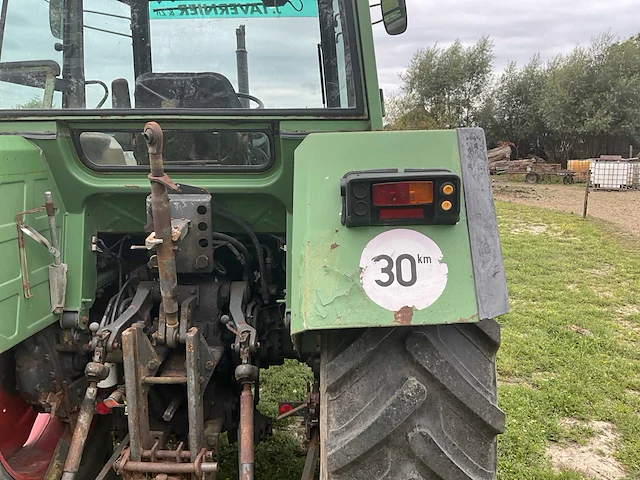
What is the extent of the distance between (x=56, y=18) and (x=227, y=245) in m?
1.14

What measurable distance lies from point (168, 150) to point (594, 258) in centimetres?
817

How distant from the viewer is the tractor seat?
91.4 inches

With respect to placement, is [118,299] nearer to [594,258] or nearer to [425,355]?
[425,355]

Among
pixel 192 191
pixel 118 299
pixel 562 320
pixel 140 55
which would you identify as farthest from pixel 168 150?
pixel 562 320

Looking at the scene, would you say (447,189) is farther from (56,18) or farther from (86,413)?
(56,18)

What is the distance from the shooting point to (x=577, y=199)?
58.7ft

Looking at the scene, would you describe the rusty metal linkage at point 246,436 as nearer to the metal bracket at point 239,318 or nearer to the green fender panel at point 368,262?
the metal bracket at point 239,318

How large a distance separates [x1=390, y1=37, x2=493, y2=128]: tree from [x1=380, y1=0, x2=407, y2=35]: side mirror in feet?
97.2

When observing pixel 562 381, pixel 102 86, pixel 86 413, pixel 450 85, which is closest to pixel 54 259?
pixel 86 413

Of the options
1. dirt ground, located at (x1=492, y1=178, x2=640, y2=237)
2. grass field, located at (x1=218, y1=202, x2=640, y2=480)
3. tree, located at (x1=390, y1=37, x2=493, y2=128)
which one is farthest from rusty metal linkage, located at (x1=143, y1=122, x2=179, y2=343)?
tree, located at (x1=390, y1=37, x2=493, y2=128)

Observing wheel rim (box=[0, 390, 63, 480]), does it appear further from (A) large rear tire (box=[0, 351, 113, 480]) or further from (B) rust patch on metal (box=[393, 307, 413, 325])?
(B) rust patch on metal (box=[393, 307, 413, 325])

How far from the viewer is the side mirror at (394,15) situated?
7.97 feet

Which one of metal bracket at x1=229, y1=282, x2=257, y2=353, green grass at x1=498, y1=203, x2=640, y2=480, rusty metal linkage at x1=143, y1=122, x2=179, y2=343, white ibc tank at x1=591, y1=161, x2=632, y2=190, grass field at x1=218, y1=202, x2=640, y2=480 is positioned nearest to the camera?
rusty metal linkage at x1=143, y1=122, x2=179, y2=343

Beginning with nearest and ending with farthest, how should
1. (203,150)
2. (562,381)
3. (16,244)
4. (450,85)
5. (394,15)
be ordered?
(16,244), (203,150), (394,15), (562,381), (450,85)
